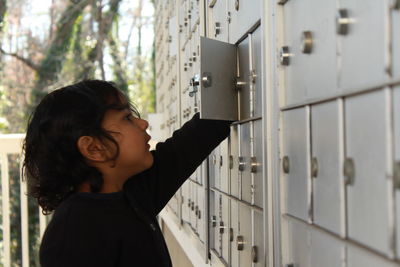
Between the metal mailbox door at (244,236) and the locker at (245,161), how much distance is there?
0.02 metres

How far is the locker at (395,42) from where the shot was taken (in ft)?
1.31

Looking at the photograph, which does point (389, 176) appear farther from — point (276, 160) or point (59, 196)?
point (59, 196)

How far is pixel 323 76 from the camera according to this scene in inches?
22.2

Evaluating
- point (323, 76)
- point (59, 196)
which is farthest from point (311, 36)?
point (59, 196)

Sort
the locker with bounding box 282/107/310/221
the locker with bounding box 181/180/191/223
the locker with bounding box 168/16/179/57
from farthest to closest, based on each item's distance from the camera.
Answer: the locker with bounding box 168/16/179/57, the locker with bounding box 181/180/191/223, the locker with bounding box 282/107/310/221

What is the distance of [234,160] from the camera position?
1.03 meters

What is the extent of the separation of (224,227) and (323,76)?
2.12 ft

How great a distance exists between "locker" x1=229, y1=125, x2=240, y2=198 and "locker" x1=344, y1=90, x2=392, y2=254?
0.50 meters

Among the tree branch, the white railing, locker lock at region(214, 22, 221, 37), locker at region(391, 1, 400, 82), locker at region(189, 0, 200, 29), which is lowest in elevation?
the white railing

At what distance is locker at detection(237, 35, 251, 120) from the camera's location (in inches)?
36.4

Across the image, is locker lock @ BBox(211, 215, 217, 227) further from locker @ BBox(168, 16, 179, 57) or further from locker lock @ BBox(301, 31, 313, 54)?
locker @ BBox(168, 16, 179, 57)

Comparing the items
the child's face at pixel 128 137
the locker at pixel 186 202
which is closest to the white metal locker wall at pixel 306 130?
the child's face at pixel 128 137

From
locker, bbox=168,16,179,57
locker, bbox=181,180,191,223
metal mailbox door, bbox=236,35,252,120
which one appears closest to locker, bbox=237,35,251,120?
metal mailbox door, bbox=236,35,252,120

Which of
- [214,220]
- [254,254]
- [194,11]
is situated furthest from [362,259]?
[194,11]
